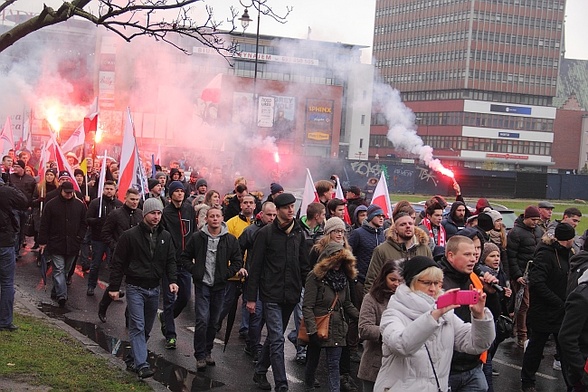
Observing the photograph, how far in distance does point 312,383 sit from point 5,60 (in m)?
47.9

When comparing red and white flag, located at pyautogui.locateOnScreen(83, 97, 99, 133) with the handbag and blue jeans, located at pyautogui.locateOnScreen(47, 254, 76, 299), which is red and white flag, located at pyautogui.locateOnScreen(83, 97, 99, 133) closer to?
blue jeans, located at pyautogui.locateOnScreen(47, 254, 76, 299)

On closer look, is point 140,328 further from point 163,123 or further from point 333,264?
point 163,123

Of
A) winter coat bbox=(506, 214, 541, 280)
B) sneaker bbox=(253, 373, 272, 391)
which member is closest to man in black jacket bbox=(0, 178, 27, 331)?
sneaker bbox=(253, 373, 272, 391)

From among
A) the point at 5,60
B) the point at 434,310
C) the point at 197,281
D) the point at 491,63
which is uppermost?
the point at 491,63

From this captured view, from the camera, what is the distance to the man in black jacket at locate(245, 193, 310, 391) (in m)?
8.09

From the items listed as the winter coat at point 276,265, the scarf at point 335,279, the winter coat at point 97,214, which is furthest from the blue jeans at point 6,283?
the scarf at point 335,279

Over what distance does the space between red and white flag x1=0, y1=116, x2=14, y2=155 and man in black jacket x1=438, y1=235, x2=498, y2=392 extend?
61.3ft

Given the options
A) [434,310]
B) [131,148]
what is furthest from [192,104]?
[434,310]

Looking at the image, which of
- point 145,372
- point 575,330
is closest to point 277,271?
point 145,372

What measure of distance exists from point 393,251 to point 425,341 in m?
3.37

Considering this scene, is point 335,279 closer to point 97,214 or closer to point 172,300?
point 172,300

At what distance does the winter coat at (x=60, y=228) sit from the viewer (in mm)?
11594

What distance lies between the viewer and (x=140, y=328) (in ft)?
26.5

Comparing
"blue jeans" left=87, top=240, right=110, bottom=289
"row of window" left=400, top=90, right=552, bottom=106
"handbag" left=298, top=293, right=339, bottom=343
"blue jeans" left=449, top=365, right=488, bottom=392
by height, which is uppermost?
"row of window" left=400, top=90, right=552, bottom=106
